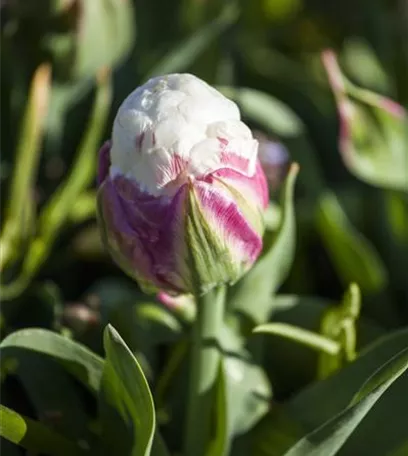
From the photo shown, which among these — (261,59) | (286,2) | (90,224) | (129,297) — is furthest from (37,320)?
(286,2)

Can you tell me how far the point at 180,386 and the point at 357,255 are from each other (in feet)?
0.61

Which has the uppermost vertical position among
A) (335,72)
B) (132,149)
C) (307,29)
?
(132,149)

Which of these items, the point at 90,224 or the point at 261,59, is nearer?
the point at 90,224

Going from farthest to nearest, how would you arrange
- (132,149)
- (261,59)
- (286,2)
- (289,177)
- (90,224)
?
(286,2) < (261,59) < (90,224) < (289,177) < (132,149)

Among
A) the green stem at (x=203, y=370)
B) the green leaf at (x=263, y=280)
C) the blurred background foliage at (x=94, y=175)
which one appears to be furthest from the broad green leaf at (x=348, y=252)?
the green stem at (x=203, y=370)

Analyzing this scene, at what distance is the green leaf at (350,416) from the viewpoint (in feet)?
1.42

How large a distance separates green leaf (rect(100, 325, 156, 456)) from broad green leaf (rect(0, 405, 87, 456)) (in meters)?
0.02

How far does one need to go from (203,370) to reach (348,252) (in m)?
0.23

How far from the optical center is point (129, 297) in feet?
2.13

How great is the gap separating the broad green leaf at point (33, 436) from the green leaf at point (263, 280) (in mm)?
126

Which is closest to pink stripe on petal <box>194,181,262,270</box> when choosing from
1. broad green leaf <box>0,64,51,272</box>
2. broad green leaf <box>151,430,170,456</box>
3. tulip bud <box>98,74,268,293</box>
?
tulip bud <box>98,74,268,293</box>

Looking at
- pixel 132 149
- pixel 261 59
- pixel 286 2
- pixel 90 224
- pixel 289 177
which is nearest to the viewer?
pixel 132 149

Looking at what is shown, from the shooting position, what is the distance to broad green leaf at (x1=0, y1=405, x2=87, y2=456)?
0.47 metres

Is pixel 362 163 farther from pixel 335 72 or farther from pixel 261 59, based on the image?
pixel 261 59
